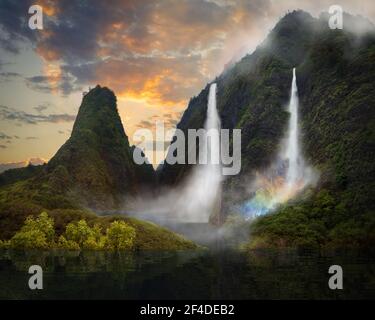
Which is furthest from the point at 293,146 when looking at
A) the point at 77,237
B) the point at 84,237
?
the point at 77,237

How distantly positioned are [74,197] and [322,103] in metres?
111

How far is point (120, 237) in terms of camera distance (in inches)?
3531

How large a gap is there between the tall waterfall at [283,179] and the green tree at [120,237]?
57472 mm

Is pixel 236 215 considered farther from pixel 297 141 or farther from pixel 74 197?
pixel 74 197

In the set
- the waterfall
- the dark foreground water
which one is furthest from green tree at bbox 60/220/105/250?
the waterfall

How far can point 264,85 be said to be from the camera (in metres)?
186

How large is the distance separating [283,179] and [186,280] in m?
118

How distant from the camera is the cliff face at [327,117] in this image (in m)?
116

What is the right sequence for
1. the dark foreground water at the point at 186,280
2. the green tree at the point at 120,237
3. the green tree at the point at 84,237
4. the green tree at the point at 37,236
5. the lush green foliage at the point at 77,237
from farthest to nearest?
the green tree at the point at 37,236 → the green tree at the point at 84,237 → the lush green foliage at the point at 77,237 → the green tree at the point at 120,237 → the dark foreground water at the point at 186,280

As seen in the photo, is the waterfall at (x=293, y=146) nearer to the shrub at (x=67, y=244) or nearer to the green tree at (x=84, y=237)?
the green tree at (x=84, y=237)

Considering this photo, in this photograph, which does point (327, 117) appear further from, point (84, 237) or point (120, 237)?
point (84, 237)

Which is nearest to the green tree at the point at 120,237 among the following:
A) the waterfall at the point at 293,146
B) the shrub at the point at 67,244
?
the shrub at the point at 67,244

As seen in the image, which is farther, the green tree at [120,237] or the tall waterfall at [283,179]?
the tall waterfall at [283,179]

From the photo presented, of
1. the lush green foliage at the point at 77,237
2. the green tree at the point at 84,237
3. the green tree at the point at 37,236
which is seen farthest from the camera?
the green tree at the point at 37,236
